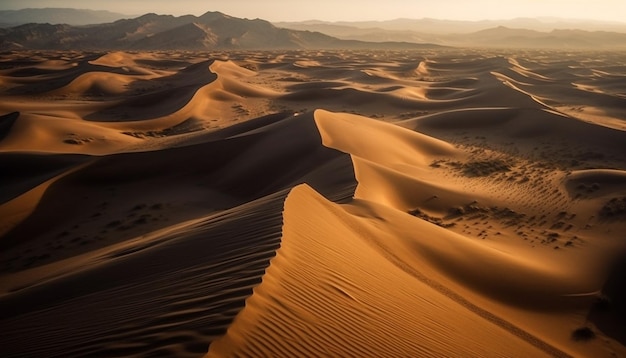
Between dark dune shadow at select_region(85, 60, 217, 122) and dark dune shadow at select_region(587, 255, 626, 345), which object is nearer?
dark dune shadow at select_region(587, 255, 626, 345)

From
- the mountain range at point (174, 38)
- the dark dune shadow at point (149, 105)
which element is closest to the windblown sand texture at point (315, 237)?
the dark dune shadow at point (149, 105)

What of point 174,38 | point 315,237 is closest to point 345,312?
point 315,237

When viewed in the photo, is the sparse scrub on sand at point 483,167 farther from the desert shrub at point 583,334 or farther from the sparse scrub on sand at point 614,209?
the desert shrub at point 583,334

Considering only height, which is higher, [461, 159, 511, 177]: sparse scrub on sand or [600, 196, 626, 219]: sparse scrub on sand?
[461, 159, 511, 177]: sparse scrub on sand

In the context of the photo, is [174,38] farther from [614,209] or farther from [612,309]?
[612,309]

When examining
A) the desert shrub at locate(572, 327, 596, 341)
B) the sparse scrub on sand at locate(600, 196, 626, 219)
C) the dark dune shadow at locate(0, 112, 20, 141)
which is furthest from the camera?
the dark dune shadow at locate(0, 112, 20, 141)

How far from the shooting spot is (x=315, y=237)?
567 cm

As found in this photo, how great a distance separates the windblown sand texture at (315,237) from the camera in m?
3.87

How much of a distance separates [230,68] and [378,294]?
134ft

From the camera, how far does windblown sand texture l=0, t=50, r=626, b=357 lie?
3.87m

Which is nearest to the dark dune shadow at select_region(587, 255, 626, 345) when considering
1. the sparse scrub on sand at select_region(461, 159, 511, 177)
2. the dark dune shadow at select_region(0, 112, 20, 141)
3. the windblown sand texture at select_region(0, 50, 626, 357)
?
the windblown sand texture at select_region(0, 50, 626, 357)

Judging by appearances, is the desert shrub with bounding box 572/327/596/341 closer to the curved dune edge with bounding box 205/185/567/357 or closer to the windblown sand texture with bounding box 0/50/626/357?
the windblown sand texture with bounding box 0/50/626/357

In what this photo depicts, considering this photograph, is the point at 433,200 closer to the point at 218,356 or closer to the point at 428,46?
the point at 218,356

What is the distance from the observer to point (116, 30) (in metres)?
128
